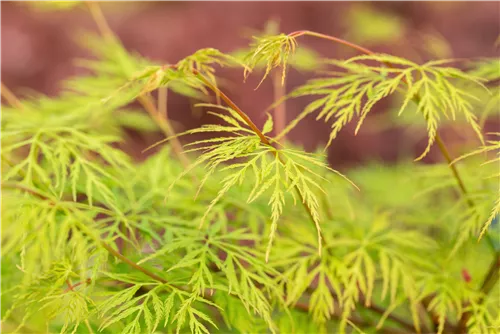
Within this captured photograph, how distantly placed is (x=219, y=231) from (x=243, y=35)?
81.9 inches

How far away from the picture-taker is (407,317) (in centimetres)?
138

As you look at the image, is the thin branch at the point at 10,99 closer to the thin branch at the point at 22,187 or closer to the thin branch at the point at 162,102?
the thin branch at the point at 162,102

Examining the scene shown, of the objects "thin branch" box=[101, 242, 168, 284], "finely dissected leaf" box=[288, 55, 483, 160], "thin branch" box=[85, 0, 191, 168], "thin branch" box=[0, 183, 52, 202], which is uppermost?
"finely dissected leaf" box=[288, 55, 483, 160]

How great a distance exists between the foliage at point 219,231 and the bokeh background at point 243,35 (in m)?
1.75

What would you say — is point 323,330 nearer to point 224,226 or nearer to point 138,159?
point 224,226

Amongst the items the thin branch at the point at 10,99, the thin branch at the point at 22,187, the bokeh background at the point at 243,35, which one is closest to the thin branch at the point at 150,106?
the thin branch at the point at 10,99

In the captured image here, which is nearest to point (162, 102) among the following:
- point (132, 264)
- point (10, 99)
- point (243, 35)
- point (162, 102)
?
point (162, 102)

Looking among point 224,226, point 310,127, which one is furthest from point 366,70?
point 310,127

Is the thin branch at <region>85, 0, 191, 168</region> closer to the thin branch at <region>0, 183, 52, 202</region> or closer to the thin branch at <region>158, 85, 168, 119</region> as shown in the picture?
the thin branch at <region>158, 85, 168, 119</region>

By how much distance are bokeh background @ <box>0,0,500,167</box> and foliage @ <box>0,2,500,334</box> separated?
1747 millimetres

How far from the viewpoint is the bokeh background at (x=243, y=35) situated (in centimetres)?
289

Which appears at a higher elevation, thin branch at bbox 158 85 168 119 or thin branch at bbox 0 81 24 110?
thin branch at bbox 158 85 168 119

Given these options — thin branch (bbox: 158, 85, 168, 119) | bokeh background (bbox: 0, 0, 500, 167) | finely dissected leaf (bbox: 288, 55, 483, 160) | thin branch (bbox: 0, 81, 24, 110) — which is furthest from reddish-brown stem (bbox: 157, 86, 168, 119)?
bokeh background (bbox: 0, 0, 500, 167)

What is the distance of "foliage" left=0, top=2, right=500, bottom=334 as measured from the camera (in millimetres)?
642
